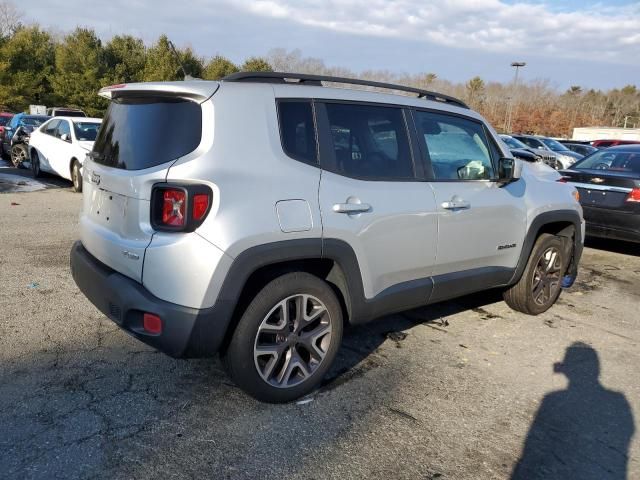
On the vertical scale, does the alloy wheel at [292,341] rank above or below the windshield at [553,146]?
below

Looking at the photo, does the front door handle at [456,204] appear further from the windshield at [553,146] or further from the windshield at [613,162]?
the windshield at [553,146]

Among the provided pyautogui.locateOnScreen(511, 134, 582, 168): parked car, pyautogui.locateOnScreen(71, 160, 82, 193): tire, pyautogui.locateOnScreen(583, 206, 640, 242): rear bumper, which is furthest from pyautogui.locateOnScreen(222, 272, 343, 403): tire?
pyautogui.locateOnScreen(511, 134, 582, 168): parked car

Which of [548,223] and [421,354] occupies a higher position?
[548,223]

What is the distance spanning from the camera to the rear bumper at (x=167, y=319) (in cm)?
271

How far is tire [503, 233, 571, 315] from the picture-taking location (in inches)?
191

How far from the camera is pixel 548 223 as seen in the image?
488cm

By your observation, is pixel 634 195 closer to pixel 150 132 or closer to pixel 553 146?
pixel 150 132

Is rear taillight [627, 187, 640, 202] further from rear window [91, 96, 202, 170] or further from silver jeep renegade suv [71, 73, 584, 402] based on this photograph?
rear window [91, 96, 202, 170]

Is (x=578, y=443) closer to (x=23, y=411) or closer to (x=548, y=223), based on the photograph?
(x=548, y=223)

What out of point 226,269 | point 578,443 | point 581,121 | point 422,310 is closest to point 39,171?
point 422,310

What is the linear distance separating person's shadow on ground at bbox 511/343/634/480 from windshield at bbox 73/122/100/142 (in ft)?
33.3

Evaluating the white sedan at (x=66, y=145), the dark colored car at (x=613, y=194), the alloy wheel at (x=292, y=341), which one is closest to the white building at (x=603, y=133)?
the dark colored car at (x=613, y=194)

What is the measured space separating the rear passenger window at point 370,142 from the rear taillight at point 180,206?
90 centimetres

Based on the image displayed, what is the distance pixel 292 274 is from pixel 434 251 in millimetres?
1218
